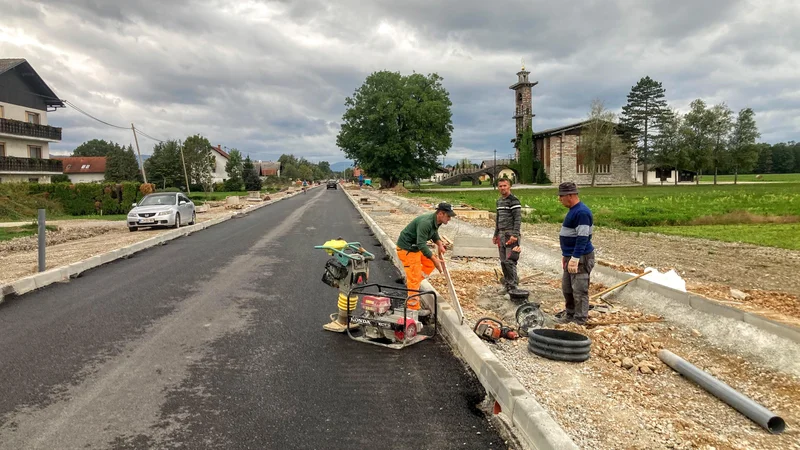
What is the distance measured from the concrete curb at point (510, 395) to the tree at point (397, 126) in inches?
2361

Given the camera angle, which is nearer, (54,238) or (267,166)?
(54,238)

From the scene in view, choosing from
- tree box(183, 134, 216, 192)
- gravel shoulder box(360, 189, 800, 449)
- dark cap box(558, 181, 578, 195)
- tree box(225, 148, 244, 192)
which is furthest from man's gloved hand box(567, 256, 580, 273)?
tree box(225, 148, 244, 192)

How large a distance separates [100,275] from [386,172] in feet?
190

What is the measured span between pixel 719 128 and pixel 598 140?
19.6m

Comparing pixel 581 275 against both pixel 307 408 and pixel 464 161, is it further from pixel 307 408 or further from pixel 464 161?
pixel 464 161

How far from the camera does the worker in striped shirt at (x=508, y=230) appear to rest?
8.13 m

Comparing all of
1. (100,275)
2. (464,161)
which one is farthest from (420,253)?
(464,161)

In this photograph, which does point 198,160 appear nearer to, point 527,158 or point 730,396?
point 527,158

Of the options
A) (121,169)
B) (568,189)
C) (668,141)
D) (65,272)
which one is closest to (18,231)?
(65,272)

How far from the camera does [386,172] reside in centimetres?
6788

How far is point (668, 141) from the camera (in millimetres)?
74938

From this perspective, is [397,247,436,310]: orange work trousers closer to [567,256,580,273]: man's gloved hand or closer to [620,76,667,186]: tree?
Result: [567,256,580,273]: man's gloved hand

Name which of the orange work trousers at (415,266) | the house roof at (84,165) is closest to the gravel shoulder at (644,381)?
the orange work trousers at (415,266)

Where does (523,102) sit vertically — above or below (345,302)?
above
